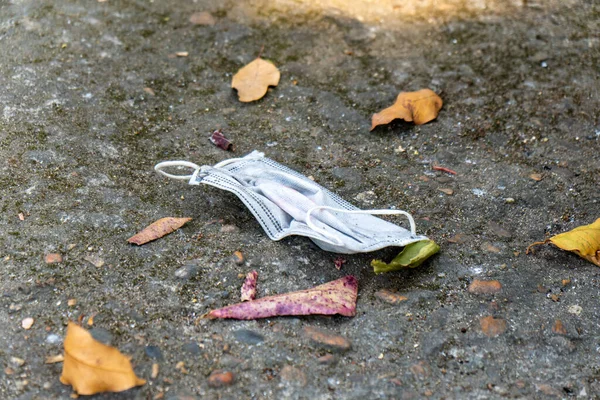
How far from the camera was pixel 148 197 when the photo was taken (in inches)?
90.9

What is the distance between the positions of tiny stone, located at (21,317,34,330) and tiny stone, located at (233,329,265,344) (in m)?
0.54

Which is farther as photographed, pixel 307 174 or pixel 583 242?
pixel 307 174

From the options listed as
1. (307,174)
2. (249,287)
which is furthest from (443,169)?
A: (249,287)

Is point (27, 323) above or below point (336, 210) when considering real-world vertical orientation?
below

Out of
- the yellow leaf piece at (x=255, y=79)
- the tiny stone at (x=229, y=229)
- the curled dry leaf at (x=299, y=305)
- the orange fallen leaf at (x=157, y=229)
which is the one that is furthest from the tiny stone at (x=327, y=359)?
the yellow leaf piece at (x=255, y=79)

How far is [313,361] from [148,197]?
34.8 inches

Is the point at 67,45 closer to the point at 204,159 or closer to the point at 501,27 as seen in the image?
the point at 204,159

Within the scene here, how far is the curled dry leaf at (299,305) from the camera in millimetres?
1866

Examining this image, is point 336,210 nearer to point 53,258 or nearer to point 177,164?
point 177,164

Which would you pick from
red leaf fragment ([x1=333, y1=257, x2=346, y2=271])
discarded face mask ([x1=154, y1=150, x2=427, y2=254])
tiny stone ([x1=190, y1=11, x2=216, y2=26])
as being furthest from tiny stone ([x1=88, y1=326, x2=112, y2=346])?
tiny stone ([x1=190, y1=11, x2=216, y2=26])

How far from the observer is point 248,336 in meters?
1.82

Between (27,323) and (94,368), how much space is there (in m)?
0.31

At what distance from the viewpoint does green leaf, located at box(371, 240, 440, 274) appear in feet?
6.52

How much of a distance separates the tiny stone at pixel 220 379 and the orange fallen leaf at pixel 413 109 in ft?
4.38
